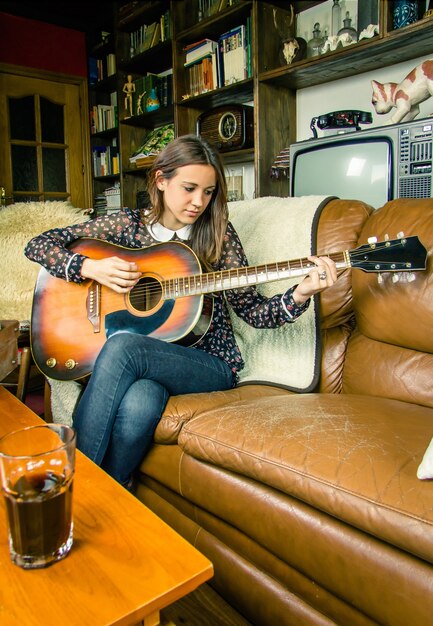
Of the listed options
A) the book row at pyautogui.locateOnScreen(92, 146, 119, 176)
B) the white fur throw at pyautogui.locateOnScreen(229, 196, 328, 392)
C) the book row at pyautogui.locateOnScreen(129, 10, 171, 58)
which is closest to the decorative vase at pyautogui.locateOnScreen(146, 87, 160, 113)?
the book row at pyautogui.locateOnScreen(129, 10, 171, 58)

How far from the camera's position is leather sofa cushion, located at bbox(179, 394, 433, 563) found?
0.78m

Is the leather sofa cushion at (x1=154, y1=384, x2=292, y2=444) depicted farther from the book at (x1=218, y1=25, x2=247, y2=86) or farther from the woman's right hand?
the book at (x1=218, y1=25, x2=247, y2=86)

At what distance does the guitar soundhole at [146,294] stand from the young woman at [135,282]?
33 millimetres

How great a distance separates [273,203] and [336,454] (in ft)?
3.46

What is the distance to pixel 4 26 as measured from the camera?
3.76 m

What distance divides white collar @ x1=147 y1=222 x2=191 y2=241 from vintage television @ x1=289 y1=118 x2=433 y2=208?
74 centimetres

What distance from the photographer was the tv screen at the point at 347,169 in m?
1.87

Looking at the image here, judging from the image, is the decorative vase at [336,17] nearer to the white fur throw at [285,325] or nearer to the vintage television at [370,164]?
the vintage television at [370,164]

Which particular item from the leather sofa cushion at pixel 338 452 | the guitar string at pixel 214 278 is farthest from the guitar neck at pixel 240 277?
the leather sofa cushion at pixel 338 452

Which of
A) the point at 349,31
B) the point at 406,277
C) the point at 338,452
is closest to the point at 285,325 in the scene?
the point at 406,277

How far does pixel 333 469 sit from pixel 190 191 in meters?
0.94

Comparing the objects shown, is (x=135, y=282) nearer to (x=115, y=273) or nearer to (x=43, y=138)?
(x=115, y=273)

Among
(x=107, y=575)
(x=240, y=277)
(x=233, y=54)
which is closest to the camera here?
(x=107, y=575)

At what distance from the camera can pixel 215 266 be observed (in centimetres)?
157
